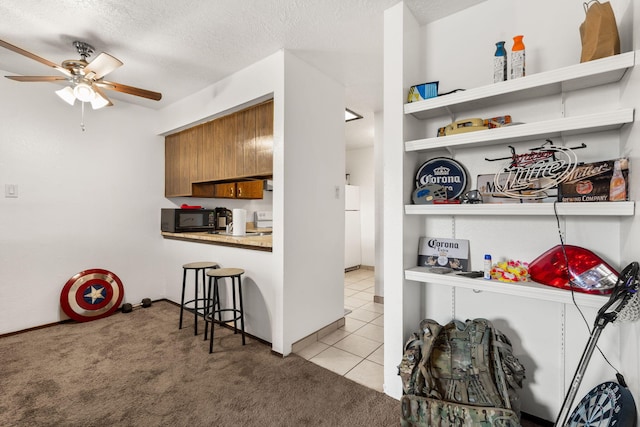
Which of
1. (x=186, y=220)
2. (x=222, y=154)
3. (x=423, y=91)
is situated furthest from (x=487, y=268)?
(x=186, y=220)

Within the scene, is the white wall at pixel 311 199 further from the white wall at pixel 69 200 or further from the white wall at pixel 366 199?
the white wall at pixel 366 199

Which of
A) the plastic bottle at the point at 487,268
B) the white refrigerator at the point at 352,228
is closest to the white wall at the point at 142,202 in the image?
the plastic bottle at the point at 487,268

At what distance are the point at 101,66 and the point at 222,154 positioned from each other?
124 centimetres

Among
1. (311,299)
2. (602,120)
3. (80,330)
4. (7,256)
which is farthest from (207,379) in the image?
(602,120)

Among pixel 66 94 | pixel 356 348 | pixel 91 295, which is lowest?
pixel 356 348

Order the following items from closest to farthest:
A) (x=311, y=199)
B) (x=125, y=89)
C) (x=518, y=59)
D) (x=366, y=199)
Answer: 1. (x=518, y=59)
2. (x=125, y=89)
3. (x=311, y=199)
4. (x=366, y=199)

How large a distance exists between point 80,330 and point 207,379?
180cm

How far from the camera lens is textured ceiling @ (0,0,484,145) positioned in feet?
6.27

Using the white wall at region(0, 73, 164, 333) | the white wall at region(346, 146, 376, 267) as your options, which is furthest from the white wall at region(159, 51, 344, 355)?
the white wall at region(346, 146, 376, 267)

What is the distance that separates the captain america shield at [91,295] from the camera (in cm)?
307

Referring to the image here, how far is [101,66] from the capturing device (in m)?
2.16

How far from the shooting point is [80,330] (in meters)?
2.93

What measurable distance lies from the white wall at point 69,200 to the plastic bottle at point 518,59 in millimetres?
3923

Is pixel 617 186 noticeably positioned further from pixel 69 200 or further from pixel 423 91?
pixel 69 200
